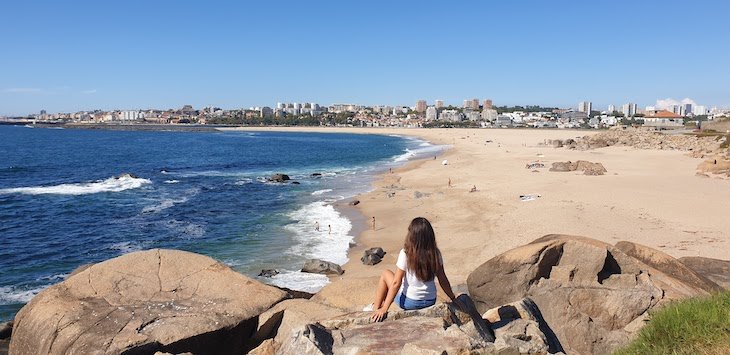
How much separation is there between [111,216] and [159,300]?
79.9ft

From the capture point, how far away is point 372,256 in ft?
60.5

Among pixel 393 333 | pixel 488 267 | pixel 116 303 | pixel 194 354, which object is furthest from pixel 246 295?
pixel 488 267

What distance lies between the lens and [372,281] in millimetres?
8359

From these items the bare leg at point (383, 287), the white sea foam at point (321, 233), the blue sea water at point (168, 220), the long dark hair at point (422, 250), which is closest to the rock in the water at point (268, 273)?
the blue sea water at point (168, 220)

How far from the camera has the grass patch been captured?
471cm

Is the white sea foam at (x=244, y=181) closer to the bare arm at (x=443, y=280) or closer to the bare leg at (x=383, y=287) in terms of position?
the bare leg at (x=383, y=287)

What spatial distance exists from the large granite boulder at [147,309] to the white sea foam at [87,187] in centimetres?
3418

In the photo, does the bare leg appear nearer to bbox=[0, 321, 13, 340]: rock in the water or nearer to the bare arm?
the bare arm

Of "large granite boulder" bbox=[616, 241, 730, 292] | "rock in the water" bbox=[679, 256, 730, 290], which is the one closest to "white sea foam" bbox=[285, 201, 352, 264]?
"large granite boulder" bbox=[616, 241, 730, 292]

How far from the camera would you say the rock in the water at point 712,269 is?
33.8 feet

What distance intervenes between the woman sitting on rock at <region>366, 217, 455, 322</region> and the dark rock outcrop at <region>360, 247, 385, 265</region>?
12272 millimetres

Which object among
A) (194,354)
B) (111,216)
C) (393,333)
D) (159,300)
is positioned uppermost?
(393,333)

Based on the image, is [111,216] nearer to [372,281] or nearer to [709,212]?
[372,281]

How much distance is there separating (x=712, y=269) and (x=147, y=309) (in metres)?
11.3
